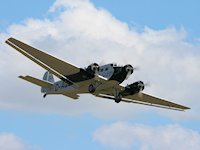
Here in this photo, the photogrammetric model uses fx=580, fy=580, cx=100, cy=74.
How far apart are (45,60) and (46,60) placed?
11 cm

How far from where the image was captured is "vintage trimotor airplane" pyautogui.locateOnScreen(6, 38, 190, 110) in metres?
62.5

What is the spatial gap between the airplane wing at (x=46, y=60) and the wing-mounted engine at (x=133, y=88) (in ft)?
20.7

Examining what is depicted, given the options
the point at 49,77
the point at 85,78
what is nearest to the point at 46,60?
the point at 85,78

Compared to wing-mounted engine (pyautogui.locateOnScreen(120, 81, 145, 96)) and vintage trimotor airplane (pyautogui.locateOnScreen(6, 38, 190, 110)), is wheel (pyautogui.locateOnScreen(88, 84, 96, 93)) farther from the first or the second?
wing-mounted engine (pyautogui.locateOnScreen(120, 81, 145, 96))

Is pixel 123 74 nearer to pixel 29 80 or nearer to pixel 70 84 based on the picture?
pixel 70 84

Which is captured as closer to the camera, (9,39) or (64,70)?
(9,39)

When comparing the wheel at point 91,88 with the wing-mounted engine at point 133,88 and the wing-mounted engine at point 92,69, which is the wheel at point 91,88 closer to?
the wing-mounted engine at point 92,69

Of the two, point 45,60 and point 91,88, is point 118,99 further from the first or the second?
point 45,60

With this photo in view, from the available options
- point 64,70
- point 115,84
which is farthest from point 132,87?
point 64,70

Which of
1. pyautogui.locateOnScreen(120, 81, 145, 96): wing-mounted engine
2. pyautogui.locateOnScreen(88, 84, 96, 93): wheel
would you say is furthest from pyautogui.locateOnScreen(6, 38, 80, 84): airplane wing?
pyautogui.locateOnScreen(120, 81, 145, 96): wing-mounted engine

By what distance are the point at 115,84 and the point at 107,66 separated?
2.19 m

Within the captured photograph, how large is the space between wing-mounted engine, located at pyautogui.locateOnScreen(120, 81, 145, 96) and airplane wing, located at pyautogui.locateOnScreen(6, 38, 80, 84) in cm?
630

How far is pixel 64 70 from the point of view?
215 ft

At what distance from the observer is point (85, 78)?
64.0 metres
